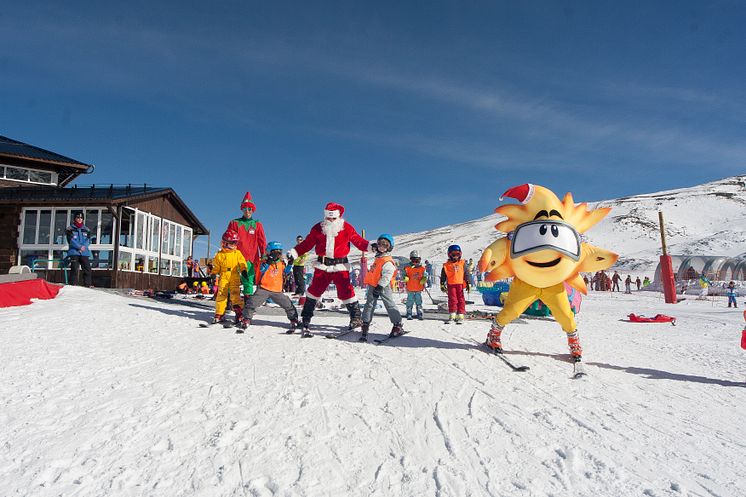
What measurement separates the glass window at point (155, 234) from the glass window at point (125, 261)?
133 cm

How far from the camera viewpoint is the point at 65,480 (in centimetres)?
219

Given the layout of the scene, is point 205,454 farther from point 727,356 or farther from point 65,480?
point 727,356

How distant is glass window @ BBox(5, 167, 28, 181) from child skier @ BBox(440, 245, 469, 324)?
1825cm

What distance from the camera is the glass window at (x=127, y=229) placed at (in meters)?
15.6

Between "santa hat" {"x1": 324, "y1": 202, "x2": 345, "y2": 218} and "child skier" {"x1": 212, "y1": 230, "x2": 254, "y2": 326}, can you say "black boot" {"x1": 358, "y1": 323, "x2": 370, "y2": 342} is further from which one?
"child skier" {"x1": 212, "y1": 230, "x2": 254, "y2": 326}

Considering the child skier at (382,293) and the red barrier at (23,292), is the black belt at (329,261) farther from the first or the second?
the red barrier at (23,292)

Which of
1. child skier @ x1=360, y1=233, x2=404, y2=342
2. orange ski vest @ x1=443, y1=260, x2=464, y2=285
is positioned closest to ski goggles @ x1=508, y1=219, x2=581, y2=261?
child skier @ x1=360, y1=233, x2=404, y2=342

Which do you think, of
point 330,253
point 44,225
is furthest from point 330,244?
point 44,225

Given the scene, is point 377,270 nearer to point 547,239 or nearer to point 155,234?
point 547,239

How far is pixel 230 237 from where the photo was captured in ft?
23.2

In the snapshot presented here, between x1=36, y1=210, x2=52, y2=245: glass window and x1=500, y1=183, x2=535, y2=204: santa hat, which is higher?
x1=36, y1=210, x2=52, y2=245: glass window

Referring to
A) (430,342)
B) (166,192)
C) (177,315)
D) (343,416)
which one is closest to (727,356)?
(430,342)

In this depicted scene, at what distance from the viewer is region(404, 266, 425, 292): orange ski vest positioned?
30.1 feet

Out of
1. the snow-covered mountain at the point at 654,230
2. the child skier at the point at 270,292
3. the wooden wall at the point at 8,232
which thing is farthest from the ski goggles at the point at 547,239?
the snow-covered mountain at the point at 654,230
